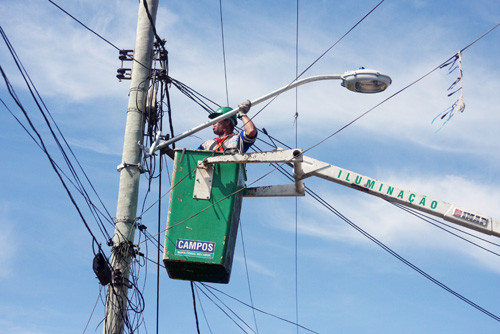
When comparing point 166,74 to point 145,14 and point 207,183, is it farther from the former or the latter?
point 207,183

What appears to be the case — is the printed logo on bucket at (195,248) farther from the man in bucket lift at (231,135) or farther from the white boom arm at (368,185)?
the man in bucket lift at (231,135)

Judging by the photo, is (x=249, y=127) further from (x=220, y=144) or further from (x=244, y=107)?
(x=220, y=144)

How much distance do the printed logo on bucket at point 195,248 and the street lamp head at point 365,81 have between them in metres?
2.54

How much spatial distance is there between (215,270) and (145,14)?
370 centimetres

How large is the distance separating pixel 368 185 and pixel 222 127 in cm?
224

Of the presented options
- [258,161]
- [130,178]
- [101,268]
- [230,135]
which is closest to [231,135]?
[230,135]

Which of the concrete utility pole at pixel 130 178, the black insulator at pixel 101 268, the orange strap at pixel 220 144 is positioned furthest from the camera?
the orange strap at pixel 220 144

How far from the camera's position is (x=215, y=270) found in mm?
11484

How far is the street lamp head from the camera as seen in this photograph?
11406 millimetres

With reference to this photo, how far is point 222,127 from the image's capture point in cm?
1272

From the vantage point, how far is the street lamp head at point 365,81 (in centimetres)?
1141

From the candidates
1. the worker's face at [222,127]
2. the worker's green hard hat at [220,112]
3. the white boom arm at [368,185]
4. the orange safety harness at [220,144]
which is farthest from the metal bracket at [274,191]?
the worker's green hard hat at [220,112]

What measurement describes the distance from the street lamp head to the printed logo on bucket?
8.35ft

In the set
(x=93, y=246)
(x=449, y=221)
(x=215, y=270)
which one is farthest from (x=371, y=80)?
(x=93, y=246)
